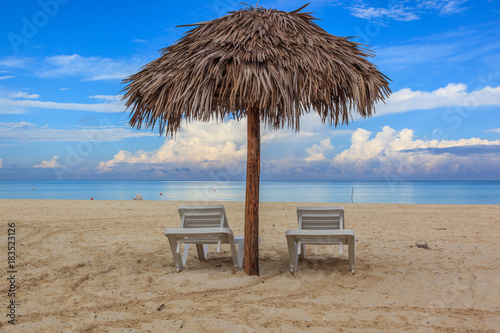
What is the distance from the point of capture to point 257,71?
4.09 m

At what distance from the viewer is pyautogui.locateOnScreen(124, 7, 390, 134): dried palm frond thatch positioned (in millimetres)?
4105

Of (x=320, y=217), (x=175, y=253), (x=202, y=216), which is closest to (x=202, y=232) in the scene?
(x=175, y=253)

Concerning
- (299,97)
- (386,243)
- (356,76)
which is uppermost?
(356,76)

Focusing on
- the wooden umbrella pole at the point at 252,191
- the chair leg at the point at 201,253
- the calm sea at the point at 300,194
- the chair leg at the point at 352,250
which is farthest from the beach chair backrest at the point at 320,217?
the calm sea at the point at 300,194

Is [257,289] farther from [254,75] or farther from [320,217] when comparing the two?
[254,75]

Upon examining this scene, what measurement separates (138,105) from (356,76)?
104 inches

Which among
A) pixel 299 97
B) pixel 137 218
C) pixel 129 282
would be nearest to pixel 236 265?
pixel 129 282

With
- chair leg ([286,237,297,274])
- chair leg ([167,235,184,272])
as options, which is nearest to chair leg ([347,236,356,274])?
chair leg ([286,237,297,274])

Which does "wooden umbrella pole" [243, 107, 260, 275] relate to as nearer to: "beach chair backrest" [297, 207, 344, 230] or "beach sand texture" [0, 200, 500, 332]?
"beach sand texture" [0, 200, 500, 332]

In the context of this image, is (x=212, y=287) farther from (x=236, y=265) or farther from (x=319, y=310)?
(x=319, y=310)

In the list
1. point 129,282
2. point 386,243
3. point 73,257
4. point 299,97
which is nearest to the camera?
point 299,97

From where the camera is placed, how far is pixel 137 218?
11.3 metres

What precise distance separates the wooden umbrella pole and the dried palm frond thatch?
0.29 metres

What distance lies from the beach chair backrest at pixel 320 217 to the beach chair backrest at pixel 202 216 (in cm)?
99
